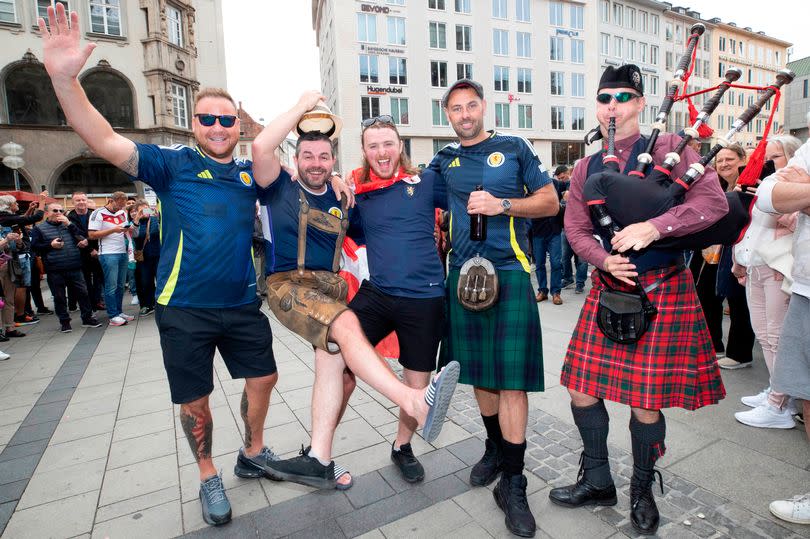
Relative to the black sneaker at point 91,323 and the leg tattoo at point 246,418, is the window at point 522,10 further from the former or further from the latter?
the leg tattoo at point 246,418

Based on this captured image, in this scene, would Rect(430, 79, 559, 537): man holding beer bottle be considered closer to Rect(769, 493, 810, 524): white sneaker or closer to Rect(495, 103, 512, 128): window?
Rect(769, 493, 810, 524): white sneaker

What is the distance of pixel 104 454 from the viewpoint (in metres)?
3.67

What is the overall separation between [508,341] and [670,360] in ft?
2.68

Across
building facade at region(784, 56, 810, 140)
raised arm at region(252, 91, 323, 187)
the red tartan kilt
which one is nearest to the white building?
building facade at region(784, 56, 810, 140)

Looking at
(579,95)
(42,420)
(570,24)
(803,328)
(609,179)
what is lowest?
→ (42,420)

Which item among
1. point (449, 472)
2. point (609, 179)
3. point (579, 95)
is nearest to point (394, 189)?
point (609, 179)

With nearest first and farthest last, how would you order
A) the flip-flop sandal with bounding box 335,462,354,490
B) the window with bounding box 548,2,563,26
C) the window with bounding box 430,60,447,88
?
the flip-flop sandal with bounding box 335,462,354,490 → the window with bounding box 430,60,447,88 → the window with bounding box 548,2,563,26

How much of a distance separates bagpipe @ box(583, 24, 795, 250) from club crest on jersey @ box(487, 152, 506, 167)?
0.57 metres

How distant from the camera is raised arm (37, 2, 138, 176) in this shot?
87.0 inches

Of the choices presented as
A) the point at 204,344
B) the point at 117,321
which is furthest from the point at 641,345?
the point at 117,321

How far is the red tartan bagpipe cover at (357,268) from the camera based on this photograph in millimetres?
3359

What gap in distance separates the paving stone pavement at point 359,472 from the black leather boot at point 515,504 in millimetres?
72

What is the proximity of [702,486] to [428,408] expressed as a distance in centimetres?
183

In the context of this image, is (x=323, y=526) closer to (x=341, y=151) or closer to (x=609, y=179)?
(x=609, y=179)
